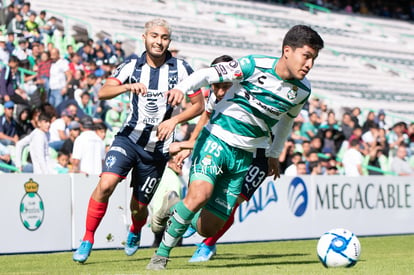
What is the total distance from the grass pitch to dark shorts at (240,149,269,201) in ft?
2.67

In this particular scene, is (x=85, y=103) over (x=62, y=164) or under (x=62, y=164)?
over

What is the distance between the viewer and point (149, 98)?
9164 mm

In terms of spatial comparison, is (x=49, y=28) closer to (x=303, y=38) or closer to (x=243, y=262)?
(x=243, y=262)

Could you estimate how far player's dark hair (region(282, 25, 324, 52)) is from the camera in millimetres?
7590

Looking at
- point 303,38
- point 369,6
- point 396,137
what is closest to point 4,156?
point 303,38

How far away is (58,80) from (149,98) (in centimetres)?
987

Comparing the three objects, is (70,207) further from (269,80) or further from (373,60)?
(373,60)

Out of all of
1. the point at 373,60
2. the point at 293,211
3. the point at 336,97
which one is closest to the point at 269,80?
the point at 293,211

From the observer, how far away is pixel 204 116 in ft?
29.9

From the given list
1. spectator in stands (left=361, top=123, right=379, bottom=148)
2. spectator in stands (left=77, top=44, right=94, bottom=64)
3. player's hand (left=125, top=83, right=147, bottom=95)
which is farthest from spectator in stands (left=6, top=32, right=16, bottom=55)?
player's hand (left=125, top=83, right=147, bottom=95)

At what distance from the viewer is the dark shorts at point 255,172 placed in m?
9.42

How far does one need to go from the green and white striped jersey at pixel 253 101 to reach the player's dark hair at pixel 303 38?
A: 288mm

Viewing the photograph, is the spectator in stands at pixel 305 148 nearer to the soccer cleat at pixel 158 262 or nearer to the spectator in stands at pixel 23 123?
the spectator in stands at pixel 23 123

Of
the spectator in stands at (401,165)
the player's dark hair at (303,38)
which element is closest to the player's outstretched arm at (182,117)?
the player's dark hair at (303,38)
